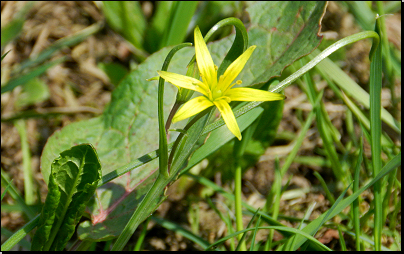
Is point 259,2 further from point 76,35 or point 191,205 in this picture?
point 76,35

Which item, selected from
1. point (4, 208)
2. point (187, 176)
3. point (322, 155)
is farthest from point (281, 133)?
point (4, 208)

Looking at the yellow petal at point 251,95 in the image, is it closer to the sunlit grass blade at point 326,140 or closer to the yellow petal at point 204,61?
the yellow petal at point 204,61

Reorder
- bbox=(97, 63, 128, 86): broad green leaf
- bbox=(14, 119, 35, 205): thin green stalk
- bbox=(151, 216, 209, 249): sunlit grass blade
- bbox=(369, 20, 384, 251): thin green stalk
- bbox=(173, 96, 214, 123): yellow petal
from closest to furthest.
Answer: bbox=(173, 96, 214, 123): yellow petal < bbox=(369, 20, 384, 251): thin green stalk < bbox=(151, 216, 209, 249): sunlit grass blade < bbox=(14, 119, 35, 205): thin green stalk < bbox=(97, 63, 128, 86): broad green leaf

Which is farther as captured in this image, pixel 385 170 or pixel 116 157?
pixel 116 157

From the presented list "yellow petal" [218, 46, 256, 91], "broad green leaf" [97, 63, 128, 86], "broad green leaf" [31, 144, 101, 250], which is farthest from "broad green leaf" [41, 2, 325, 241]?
"broad green leaf" [97, 63, 128, 86]

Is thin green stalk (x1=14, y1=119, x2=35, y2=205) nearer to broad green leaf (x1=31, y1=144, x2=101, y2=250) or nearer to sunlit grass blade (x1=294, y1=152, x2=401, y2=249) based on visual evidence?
broad green leaf (x1=31, y1=144, x2=101, y2=250)

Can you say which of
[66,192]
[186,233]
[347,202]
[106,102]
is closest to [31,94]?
[106,102]

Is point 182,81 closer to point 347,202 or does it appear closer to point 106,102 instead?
point 347,202

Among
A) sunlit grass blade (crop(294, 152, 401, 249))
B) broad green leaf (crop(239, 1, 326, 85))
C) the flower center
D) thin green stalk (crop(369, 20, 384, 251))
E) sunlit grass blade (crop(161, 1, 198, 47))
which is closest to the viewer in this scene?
the flower center
